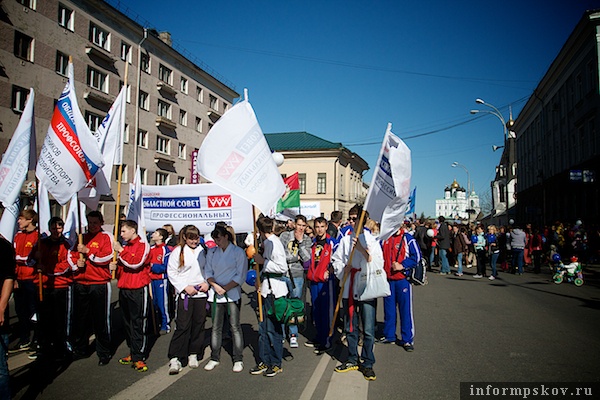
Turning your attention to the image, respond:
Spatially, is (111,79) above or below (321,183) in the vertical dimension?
above

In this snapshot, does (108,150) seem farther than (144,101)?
No

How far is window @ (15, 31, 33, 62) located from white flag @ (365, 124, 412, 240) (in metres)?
23.0

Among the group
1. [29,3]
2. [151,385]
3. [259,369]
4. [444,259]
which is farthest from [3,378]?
[29,3]

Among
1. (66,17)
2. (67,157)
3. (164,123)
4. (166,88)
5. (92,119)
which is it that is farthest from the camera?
(166,88)

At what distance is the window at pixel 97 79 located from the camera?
87.0 feet

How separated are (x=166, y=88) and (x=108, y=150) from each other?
2832cm

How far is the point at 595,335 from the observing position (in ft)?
23.3

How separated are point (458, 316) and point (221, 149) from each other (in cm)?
609

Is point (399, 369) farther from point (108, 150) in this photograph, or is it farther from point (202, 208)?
point (202, 208)

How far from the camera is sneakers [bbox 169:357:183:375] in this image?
17.3ft

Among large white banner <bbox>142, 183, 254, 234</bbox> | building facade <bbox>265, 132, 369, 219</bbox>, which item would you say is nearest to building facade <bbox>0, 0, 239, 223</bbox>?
large white banner <bbox>142, 183, 254, 234</bbox>

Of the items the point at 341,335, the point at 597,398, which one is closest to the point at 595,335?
the point at 597,398

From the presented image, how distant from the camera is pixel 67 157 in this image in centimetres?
597

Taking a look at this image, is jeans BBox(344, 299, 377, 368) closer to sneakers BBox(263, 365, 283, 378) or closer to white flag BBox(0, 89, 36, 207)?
sneakers BBox(263, 365, 283, 378)
